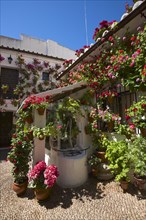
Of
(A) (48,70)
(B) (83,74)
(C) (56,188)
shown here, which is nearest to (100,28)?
(B) (83,74)

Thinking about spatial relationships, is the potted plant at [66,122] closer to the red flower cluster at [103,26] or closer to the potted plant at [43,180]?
the potted plant at [43,180]

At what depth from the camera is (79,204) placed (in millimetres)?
3730

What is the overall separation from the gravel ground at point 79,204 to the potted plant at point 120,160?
452 mm

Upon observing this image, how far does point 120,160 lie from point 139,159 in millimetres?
563

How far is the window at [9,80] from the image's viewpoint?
36.0 ft

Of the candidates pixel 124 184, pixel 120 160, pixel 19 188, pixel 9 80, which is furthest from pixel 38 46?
pixel 124 184

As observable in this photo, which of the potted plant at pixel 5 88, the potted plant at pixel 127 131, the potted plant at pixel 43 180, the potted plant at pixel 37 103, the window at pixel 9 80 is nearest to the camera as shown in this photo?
the potted plant at pixel 43 180

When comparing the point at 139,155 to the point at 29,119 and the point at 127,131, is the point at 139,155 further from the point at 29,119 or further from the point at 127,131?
the point at 29,119

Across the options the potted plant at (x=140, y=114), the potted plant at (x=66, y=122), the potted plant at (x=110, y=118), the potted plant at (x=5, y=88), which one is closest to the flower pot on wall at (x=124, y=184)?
the potted plant at (x=140, y=114)

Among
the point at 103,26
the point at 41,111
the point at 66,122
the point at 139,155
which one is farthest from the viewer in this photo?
the point at 103,26

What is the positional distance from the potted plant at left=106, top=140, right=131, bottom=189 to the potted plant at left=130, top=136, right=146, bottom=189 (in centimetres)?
21

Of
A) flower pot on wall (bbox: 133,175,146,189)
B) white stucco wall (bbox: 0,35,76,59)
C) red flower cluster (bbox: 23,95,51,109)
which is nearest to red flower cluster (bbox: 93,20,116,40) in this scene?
red flower cluster (bbox: 23,95,51,109)

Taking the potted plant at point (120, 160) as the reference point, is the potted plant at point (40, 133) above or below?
above

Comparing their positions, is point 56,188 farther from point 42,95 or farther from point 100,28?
point 100,28
